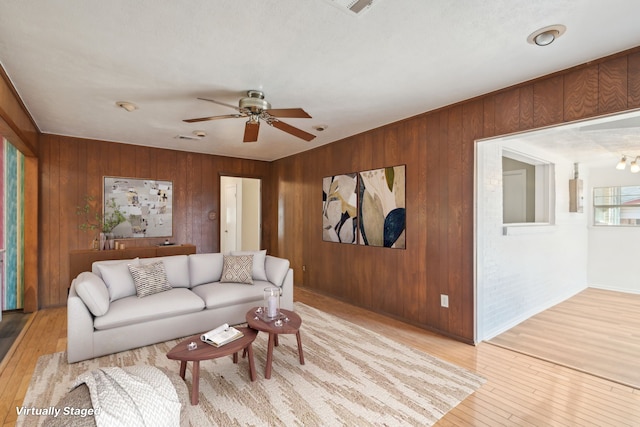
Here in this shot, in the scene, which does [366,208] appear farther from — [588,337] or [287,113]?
[588,337]

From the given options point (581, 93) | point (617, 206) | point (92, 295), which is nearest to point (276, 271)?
point (92, 295)

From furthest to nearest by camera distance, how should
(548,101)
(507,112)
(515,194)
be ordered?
(515,194) < (507,112) < (548,101)

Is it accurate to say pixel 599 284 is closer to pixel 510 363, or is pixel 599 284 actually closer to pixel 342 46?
pixel 510 363

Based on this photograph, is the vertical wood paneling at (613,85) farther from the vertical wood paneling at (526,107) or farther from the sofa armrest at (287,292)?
the sofa armrest at (287,292)

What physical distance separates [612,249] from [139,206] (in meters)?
8.28

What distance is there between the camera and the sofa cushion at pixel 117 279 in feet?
10.4

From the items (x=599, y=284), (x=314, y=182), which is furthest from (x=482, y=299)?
(x=599, y=284)

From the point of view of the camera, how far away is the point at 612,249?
543cm

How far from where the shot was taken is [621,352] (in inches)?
116

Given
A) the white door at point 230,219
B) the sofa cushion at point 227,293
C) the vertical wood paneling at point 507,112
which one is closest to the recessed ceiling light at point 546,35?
the vertical wood paneling at point 507,112

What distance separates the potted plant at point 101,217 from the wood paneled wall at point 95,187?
0.09 metres

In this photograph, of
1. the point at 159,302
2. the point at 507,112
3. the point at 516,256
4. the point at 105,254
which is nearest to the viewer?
the point at 507,112

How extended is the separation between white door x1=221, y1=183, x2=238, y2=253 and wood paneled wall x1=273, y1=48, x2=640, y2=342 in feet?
11.3

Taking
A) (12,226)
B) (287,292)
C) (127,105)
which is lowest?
(287,292)
